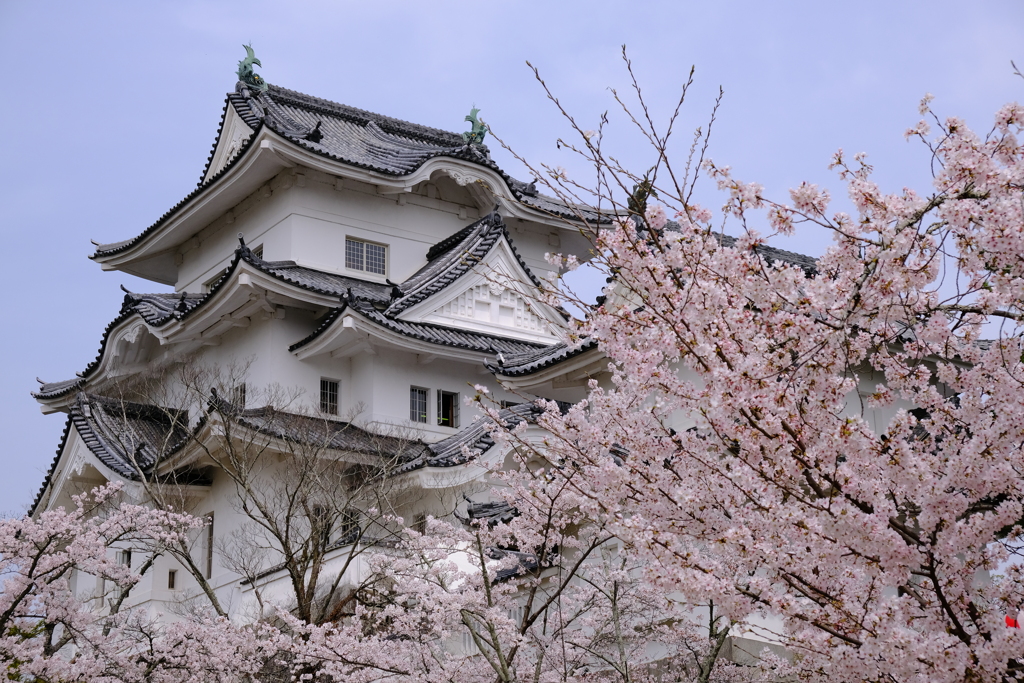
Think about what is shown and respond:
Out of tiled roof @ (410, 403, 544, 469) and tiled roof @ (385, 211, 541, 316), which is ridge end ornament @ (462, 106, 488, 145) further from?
tiled roof @ (410, 403, 544, 469)

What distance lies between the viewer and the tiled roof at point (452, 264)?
21078 mm

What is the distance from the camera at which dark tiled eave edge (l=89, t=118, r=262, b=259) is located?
22.5 metres

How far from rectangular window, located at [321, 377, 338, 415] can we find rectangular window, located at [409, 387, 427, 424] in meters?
1.46

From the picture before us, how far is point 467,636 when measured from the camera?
12.3m

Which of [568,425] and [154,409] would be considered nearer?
[568,425]

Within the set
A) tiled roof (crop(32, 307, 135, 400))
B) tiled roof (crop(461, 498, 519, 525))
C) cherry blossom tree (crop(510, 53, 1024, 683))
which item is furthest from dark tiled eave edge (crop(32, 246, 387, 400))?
cherry blossom tree (crop(510, 53, 1024, 683))

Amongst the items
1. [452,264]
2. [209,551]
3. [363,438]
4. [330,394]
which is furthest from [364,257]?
[209,551]

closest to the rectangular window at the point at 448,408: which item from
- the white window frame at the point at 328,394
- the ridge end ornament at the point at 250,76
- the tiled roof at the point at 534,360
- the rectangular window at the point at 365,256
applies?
the white window frame at the point at 328,394

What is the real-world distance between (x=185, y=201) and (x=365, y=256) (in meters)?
4.37

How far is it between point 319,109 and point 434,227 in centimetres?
505

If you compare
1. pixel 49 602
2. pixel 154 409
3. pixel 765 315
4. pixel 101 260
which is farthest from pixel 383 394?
pixel 765 315

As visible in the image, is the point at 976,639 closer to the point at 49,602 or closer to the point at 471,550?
the point at 471,550

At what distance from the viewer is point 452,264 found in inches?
877

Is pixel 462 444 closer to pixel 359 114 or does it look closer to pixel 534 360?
pixel 534 360
